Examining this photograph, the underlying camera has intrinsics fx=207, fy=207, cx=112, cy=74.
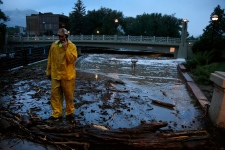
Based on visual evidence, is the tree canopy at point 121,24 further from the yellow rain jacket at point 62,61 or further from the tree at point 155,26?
the yellow rain jacket at point 62,61

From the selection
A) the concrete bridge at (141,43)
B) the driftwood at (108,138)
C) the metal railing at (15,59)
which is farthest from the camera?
the concrete bridge at (141,43)

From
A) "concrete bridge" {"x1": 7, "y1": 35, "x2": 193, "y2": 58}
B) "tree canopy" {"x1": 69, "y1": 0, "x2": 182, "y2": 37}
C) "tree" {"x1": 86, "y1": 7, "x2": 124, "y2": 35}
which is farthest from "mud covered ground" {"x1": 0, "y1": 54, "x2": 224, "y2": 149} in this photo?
"tree" {"x1": 86, "y1": 7, "x2": 124, "y2": 35}

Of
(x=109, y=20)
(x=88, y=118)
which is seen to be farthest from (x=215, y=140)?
(x=109, y=20)

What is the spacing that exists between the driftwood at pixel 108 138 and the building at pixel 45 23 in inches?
3037

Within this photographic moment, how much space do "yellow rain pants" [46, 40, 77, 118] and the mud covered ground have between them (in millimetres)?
540

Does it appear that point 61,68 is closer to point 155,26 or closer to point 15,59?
point 15,59

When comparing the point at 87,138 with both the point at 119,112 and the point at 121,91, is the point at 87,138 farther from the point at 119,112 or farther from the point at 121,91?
the point at 121,91

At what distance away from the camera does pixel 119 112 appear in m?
5.30

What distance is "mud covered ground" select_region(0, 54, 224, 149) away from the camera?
454cm

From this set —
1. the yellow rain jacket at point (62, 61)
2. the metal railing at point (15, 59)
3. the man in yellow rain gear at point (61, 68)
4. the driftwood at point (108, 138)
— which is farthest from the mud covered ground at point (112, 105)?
the metal railing at point (15, 59)

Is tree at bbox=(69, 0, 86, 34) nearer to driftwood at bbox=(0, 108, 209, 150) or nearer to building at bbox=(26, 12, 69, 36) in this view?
building at bbox=(26, 12, 69, 36)

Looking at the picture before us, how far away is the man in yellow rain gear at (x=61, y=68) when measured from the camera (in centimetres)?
433

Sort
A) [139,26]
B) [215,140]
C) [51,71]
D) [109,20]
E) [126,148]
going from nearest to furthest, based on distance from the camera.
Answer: [126,148] < [215,140] < [51,71] < [139,26] < [109,20]

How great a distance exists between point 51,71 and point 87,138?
72.2 inches
